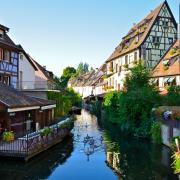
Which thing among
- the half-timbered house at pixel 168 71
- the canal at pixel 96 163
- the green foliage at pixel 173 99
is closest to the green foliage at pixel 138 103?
the green foliage at pixel 173 99

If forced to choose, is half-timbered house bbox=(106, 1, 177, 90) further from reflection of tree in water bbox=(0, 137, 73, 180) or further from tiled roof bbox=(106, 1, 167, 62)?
reflection of tree in water bbox=(0, 137, 73, 180)

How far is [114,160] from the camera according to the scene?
22625 millimetres

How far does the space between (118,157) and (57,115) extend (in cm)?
1946

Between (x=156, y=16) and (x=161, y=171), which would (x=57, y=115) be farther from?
(x=161, y=171)

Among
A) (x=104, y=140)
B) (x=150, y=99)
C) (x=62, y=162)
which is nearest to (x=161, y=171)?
(x=62, y=162)

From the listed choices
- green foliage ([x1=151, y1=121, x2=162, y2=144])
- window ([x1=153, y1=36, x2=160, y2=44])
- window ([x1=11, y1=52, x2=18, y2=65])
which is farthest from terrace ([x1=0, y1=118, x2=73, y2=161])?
window ([x1=153, y1=36, x2=160, y2=44])

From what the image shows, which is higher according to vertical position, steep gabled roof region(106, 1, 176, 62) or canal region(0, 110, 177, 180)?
steep gabled roof region(106, 1, 176, 62)

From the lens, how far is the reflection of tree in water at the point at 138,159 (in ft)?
62.3

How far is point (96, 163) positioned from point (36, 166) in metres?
3.89

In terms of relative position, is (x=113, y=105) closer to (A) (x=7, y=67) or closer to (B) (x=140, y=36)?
(B) (x=140, y=36)

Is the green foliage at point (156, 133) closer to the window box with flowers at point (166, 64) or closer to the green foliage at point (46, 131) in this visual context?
the green foliage at point (46, 131)

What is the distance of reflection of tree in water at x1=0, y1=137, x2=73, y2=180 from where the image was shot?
18234 mm

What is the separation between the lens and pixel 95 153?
25.0m

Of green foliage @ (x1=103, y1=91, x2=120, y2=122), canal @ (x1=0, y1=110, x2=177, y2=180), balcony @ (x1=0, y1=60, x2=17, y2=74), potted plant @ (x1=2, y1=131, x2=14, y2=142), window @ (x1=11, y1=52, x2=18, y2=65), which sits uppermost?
window @ (x1=11, y1=52, x2=18, y2=65)
